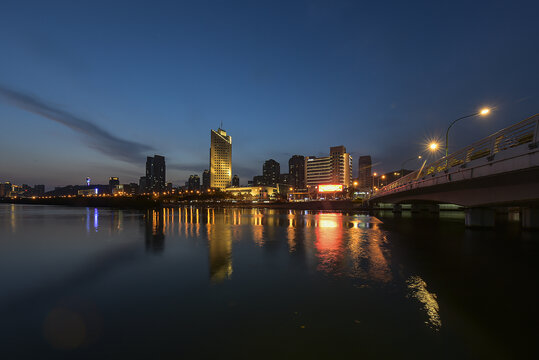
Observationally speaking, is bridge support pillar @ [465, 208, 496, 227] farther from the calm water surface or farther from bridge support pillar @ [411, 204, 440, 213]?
bridge support pillar @ [411, 204, 440, 213]

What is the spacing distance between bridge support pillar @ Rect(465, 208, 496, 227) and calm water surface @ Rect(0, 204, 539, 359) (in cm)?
1553

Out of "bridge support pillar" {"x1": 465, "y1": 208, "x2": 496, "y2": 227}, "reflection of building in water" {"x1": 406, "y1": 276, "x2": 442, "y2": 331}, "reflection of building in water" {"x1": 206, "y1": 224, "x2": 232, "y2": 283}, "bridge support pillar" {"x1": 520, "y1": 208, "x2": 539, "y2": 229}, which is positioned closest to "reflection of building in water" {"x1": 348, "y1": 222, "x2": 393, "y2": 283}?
"reflection of building in water" {"x1": 406, "y1": 276, "x2": 442, "y2": 331}

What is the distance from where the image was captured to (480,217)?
29109 mm

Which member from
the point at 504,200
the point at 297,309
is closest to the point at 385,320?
the point at 297,309

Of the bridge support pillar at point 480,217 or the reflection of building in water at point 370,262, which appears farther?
the bridge support pillar at point 480,217

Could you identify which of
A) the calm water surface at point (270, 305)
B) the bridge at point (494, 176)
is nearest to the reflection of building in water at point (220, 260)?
the calm water surface at point (270, 305)

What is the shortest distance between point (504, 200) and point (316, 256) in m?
17.4

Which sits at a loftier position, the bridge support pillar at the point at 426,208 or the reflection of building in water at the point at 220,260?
the reflection of building in water at the point at 220,260

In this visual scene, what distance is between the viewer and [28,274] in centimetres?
1199

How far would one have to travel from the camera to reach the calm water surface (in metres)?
5.78

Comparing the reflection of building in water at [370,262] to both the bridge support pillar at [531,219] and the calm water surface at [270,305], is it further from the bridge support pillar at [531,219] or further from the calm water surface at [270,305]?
the bridge support pillar at [531,219]

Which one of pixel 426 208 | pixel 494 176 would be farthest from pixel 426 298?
pixel 426 208

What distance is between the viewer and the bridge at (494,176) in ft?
48.1

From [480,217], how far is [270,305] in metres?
32.5
